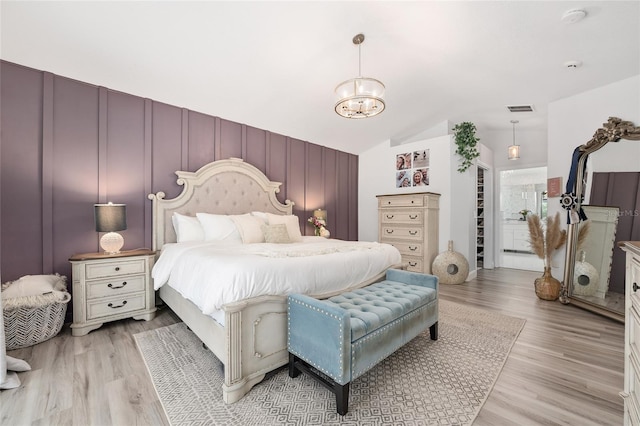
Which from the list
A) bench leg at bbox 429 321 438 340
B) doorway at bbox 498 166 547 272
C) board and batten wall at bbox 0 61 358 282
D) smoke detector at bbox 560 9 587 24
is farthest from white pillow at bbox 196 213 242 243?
doorway at bbox 498 166 547 272

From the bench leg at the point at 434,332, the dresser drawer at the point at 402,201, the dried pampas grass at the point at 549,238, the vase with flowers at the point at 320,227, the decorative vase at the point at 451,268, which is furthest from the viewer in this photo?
the vase with flowers at the point at 320,227

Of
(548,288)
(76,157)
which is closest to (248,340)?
(76,157)

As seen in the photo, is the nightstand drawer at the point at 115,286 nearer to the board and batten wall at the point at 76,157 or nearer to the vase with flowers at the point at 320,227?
the board and batten wall at the point at 76,157

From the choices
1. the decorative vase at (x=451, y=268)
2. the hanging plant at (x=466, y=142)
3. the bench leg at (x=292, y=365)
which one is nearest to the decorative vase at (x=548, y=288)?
the decorative vase at (x=451, y=268)

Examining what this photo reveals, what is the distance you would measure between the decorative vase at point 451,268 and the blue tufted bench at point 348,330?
2.38 meters

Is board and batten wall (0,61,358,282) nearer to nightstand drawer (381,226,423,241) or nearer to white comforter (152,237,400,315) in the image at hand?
white comforter (152,237,400,315)

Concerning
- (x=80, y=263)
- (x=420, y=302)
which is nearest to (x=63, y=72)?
(x=80, y=263)

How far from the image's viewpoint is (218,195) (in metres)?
3.83

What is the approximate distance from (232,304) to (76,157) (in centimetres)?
264

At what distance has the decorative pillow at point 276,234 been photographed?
3.28 m

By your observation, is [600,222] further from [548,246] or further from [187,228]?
[187,228]

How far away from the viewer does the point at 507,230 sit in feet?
22.8

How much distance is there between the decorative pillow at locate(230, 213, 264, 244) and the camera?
3266 mm

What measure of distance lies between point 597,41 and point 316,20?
275 cm
